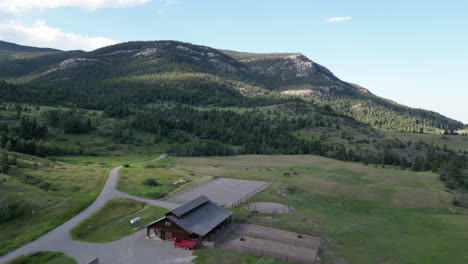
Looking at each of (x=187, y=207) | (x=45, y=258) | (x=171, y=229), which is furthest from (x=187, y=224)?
(x=45, y=258)

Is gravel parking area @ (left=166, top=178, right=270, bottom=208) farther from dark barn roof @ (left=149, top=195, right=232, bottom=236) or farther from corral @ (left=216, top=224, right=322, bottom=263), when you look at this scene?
corral @ (left=216, top=224, right=322, bottom=263)

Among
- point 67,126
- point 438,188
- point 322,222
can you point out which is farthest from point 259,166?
point 67,126

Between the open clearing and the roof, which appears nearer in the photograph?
the roof

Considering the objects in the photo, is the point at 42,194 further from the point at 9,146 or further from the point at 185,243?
the point at 9,146

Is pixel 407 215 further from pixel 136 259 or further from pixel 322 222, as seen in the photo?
pixel 136 259

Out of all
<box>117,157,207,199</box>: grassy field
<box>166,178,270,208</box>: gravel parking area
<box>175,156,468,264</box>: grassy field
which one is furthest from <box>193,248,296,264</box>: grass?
<box>117,157,207,199</box>: grassy field

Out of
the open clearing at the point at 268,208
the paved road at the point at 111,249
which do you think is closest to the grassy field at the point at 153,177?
the open clearing at the point at 268,208
